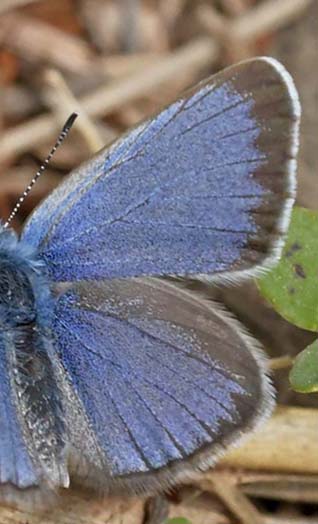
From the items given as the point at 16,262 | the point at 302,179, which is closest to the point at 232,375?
the point at 16,262

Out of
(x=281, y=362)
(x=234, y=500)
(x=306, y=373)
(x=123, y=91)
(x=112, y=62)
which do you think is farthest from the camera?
(x=112, y=62)

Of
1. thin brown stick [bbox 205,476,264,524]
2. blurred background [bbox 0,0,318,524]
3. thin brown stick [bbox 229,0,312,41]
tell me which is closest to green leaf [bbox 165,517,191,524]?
thin brown stick [bbox 205,476,264,524]

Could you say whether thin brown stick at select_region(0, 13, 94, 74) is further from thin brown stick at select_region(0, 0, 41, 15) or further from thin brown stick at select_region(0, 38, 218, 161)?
thin brown stick at select_region(0, 38, 218, 161)

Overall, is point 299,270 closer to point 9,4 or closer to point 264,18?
point 264,18

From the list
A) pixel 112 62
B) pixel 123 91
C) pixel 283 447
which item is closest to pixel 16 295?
pixel 283 447

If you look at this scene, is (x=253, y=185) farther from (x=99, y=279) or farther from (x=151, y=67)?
(x=151, y=67)

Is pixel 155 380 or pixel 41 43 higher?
pixel 41 43
